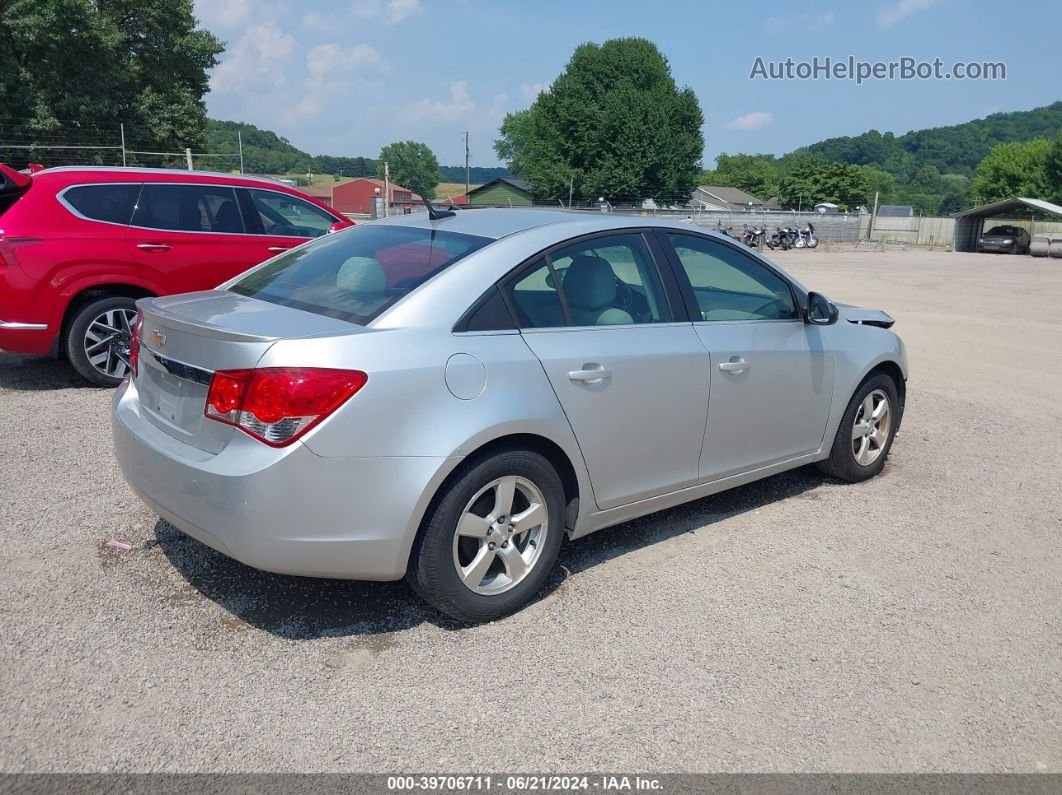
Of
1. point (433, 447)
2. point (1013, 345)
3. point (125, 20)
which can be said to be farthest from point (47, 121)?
point (433, 447)

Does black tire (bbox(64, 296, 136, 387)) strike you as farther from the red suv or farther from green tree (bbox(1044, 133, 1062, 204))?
green tree (bbox(1044, 133, 1062, 204))

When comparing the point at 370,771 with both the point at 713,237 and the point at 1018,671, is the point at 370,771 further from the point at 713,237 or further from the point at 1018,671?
the point at 713,237

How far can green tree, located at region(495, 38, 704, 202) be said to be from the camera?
63656 mm

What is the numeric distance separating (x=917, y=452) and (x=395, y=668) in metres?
4.59

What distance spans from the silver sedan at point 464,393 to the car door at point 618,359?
0.01m

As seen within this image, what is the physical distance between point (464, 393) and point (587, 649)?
3.65 feet

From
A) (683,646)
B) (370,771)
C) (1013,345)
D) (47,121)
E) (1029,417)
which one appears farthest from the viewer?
(47,121)

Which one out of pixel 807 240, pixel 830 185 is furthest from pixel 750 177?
pixel 807 240

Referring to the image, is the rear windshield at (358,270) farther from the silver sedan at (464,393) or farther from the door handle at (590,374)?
the door handle at (590,374)

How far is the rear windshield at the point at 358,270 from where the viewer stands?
11.6ft

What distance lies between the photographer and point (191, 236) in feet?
Answer: 24.3

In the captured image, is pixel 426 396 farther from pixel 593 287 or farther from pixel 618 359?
pixel 593 287

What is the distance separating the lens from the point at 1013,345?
1141cm

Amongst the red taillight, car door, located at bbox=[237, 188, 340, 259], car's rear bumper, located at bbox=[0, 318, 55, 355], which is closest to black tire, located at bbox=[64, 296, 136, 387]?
car's rear bumper, located at bbox=[0, 318, 55, 355]
